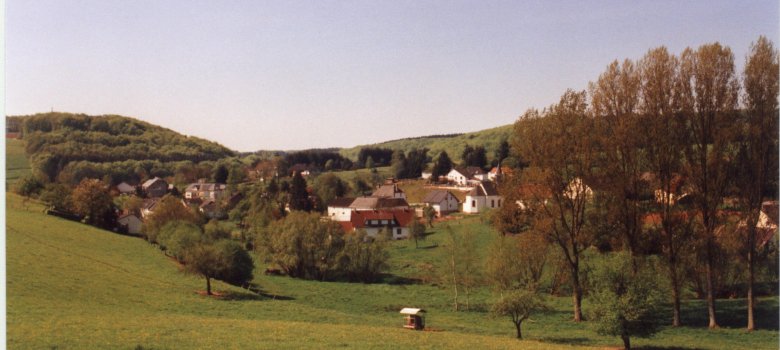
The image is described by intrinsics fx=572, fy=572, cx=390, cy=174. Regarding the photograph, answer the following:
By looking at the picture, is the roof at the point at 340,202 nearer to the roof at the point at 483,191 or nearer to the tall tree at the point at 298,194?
the tall tree at the point at 298,194

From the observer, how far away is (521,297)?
16438 millimetres

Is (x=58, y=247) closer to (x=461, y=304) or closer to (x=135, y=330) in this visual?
(x=135, y=330)

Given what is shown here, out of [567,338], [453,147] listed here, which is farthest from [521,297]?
[453,147]

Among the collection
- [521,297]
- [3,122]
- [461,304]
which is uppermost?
[3,122]

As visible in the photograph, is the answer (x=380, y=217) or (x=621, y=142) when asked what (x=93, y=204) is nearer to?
(x=380, y=217)

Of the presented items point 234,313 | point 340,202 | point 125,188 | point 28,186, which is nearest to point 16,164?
point 28,186

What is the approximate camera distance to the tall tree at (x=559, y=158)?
17672mm

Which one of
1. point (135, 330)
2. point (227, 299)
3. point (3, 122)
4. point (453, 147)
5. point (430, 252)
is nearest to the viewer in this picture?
point (3, 122)

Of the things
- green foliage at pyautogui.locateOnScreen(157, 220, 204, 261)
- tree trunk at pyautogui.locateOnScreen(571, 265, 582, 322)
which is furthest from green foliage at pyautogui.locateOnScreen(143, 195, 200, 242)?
tree trunk at pyautogui.locateOnScreen(571, 265, 582, 322)

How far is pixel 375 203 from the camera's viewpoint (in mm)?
53188

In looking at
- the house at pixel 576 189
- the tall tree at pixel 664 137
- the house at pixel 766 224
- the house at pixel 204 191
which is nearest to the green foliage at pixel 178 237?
the house at pixel 576 189

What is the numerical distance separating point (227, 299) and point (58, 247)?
32.7 ft

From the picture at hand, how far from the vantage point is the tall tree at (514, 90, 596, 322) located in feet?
58.0

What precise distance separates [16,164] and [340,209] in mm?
26486
